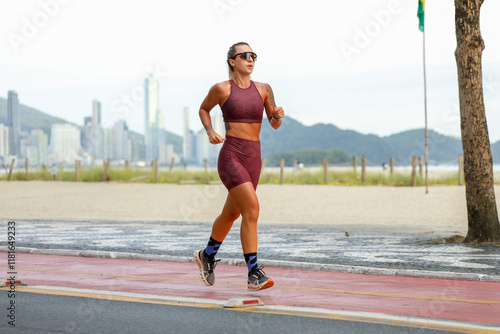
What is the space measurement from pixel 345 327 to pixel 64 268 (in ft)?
16.6

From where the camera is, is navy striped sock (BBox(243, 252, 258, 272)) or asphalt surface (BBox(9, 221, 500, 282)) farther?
asphalt surface (BBox(9, 221, 500, 282))

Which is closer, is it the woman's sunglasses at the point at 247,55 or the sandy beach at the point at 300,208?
the woman's sunglasses at the point at 247,55

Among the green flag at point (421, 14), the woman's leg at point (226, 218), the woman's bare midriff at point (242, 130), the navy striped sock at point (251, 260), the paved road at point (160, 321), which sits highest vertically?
the green flag at point (421, 14)

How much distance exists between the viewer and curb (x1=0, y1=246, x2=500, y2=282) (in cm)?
868

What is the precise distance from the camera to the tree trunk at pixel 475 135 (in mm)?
12633

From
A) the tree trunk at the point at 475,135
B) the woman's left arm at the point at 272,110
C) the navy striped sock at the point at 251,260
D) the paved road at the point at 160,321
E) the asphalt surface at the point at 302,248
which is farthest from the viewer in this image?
the tree trunk at the point at 475,135

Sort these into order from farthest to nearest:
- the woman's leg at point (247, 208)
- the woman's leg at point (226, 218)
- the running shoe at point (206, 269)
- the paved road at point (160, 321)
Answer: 1. the running shoe at point (206, 269)
2. the woman's leg at point (226, 218)
3. the woman's leg at point (247, 208)
4. the paved road at point (160, 321)

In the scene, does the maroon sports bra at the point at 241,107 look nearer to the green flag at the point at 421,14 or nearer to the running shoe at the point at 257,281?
the running shoe at the point at 257,281

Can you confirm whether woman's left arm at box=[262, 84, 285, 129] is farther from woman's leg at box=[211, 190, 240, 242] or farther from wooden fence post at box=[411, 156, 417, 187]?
wooden fence post at box=[411, 156, 417, 187]

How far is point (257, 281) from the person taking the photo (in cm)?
741

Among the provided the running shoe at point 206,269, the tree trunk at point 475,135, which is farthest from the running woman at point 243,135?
the tree trunk at point 475,135

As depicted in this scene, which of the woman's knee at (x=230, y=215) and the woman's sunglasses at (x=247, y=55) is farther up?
the woman's sunglasses at (x=247, y=55)

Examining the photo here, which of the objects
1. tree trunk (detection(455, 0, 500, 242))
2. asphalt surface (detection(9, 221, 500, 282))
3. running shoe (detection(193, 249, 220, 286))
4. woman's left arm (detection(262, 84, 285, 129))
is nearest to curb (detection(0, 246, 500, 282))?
asphalt surface (detection(9, 221, 500, 282))

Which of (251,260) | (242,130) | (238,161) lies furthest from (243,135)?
(251,260)
